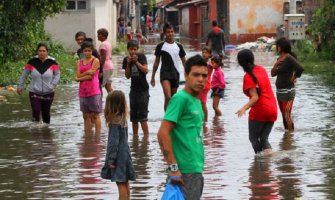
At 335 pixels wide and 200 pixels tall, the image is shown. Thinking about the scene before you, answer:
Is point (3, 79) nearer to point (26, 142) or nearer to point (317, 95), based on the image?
point (317, 95)

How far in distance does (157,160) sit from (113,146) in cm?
308

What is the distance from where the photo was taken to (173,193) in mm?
7230

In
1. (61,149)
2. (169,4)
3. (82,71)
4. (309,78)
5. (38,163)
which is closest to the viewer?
(38,163)

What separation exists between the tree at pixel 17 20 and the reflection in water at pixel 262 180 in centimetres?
1106

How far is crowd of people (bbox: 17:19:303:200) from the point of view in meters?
7.47

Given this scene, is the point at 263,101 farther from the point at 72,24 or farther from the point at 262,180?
the point at 72,24

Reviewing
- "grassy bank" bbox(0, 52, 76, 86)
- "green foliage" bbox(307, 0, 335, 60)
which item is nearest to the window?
"grassy bank" bbox(0, 52, 76, 86)

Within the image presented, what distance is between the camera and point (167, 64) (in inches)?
629

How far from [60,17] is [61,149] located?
2600 cm

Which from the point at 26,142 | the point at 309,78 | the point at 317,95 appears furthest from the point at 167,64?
the point at 309,78

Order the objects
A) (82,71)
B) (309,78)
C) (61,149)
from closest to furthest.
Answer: (61,149)
(82,71)
(309,78)

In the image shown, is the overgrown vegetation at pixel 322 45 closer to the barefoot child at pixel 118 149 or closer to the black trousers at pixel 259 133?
the black trousers at pixel 259 133

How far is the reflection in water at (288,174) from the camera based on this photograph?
33.5 feet

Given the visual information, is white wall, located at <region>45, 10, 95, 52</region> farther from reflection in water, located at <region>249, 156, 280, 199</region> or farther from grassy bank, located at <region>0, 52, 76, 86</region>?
reflection in water, located at <region>249, 156, 280, 199</region>
